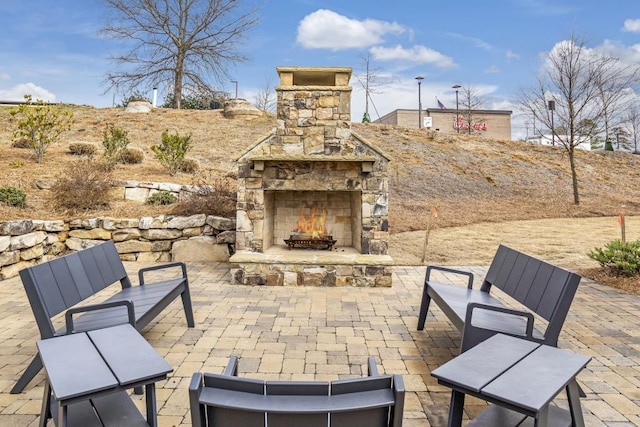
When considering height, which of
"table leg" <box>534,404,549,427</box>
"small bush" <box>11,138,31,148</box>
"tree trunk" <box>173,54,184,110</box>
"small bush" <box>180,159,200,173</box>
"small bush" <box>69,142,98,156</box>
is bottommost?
"table leg" <box>534,404,549,427</box>

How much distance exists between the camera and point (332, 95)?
6293mm

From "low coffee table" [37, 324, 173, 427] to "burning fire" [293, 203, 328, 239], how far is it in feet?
15.5

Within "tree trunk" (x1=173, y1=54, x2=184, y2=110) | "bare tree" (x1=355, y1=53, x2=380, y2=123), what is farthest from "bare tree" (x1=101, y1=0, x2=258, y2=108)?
"bare tree" (x1=355, y1=53, x2=380, y2=123)

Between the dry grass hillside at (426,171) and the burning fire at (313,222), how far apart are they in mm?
2457

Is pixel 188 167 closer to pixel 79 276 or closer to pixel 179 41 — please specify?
pixel 79 276

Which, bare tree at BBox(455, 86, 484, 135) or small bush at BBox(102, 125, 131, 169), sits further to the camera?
bare tree at BBox(455, 86, 484, 135)

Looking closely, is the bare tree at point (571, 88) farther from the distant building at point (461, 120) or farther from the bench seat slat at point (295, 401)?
the distant building at point (461, 120)

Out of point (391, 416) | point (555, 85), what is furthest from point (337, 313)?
point (555, 85)

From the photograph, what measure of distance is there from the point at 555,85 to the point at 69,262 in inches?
713

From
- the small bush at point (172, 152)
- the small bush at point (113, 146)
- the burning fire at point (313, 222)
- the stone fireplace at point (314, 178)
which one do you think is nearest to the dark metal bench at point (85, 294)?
the stone fireplace at point (314, 178)

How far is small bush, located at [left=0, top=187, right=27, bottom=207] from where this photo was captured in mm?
7512

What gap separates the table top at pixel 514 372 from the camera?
1964 millimetres

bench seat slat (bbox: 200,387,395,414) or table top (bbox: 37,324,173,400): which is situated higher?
bench seat slat (bbox: 200,387,395,414)

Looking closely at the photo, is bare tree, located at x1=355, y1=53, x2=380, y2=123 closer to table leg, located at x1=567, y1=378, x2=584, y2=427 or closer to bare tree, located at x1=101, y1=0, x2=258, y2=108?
bare tree, located at x1=101, y1=0, x2=258, y2=108
